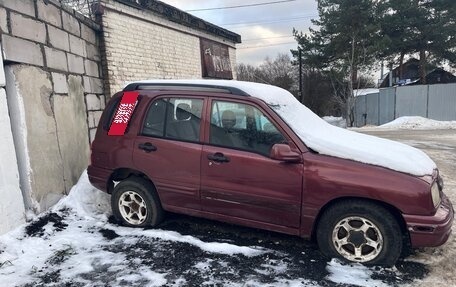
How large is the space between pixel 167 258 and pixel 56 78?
3.14 meters

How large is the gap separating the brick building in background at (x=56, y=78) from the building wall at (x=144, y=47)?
0.07 ft

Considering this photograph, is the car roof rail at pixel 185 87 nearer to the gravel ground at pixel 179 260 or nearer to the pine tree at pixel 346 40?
the gravel ground at pixel 179 260

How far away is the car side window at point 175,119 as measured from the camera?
172 inches

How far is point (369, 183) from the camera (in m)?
3.57

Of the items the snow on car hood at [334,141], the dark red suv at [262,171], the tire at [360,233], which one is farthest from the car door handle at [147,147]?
the tire at [360,233]

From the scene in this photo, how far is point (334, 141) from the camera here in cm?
394

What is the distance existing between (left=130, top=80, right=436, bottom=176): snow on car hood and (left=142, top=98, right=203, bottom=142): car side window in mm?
278

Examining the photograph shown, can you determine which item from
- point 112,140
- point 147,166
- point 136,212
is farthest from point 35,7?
point 136,212

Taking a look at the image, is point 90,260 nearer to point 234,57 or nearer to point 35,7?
point 35,7

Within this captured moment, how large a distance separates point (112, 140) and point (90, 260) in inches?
59.1

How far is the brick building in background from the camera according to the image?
440cm

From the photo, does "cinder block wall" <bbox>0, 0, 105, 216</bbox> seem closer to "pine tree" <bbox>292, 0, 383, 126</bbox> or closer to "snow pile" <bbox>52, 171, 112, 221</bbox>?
"snow pile" <bbox>52, 171, 112, 221</bbox>

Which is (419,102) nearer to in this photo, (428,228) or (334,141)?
(334,141)

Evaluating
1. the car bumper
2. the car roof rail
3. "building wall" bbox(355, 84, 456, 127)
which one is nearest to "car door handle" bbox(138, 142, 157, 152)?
the car roof rail
